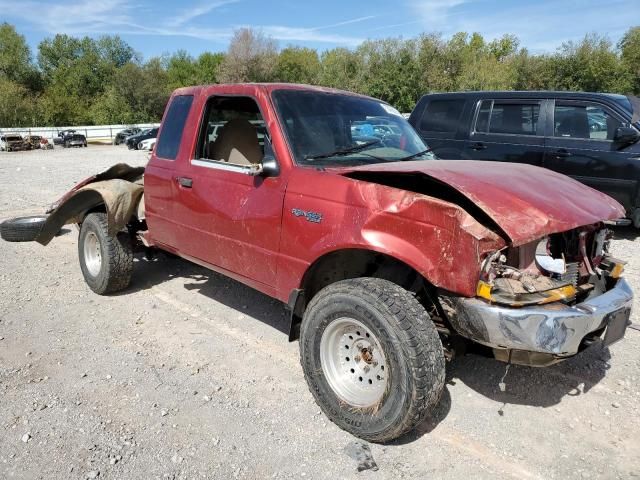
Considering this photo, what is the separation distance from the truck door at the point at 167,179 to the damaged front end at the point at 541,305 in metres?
2.61

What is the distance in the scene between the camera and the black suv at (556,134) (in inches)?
275

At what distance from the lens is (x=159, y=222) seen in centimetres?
461

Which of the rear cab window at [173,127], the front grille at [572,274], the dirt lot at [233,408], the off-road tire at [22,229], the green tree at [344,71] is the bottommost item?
the dirt lot at [233,408]

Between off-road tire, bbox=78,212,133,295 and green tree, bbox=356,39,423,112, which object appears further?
green tree, bbox=356,39,423,112

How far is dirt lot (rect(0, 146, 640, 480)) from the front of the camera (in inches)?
109

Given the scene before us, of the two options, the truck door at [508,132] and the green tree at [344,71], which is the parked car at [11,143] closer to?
the green tree at [344,71]

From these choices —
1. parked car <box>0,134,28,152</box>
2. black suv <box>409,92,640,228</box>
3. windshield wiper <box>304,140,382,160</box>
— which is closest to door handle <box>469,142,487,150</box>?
black suv <box>409,92,640,228</box>

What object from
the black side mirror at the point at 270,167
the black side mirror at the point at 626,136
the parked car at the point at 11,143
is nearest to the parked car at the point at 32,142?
the parked car at the point at 11,143

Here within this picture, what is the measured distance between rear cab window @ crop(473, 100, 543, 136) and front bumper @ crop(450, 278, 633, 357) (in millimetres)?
5581

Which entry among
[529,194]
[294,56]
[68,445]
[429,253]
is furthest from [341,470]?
[294,56]

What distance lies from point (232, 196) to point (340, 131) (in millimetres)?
921

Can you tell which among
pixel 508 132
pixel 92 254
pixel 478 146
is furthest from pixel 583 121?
pixel 92 254

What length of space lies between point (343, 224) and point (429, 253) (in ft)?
1.83

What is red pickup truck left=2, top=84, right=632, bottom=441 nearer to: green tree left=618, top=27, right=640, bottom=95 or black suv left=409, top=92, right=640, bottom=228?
black suv left=409, top=92, right=640, bottom=228
